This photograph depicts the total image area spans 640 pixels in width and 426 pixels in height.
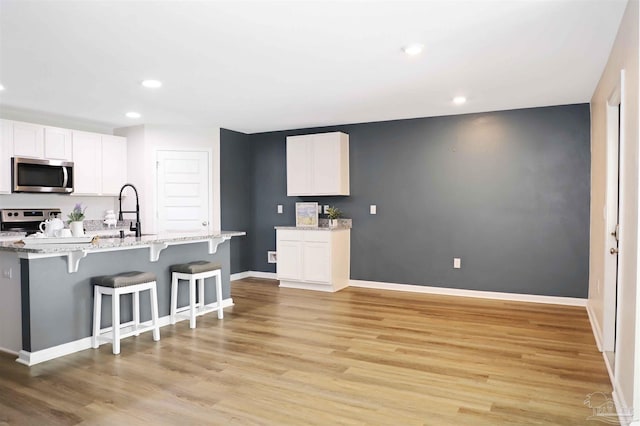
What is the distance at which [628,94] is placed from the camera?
8.55 ft

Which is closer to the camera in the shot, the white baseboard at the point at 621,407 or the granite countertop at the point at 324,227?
the white baseboard at the point at 621,407

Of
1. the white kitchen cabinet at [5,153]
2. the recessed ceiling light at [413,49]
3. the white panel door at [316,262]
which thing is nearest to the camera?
the recessed ceiling light at [413,49]

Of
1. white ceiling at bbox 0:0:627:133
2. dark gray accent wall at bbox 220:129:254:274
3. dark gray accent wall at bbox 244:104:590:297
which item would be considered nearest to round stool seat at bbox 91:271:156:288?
white ceiling at bbox 0:0:627:133

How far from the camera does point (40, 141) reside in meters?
5.43

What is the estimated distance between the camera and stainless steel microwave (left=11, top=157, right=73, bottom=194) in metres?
5.16

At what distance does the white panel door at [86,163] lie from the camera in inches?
230

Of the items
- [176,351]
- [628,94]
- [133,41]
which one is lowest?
[176,351]

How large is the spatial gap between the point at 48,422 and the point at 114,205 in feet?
15.0

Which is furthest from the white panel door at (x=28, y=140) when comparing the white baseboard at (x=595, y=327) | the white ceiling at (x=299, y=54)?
the white baseboard at (x=595, y=327)

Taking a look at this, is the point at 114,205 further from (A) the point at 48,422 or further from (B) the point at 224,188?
(A) the point at 48,422

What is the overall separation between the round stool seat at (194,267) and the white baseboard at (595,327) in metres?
3.59

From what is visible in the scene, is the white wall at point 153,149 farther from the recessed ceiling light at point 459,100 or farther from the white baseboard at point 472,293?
the recessed ceiling light at point 459,100

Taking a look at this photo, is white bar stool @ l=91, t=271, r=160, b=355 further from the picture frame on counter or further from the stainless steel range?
the picture frame on counter

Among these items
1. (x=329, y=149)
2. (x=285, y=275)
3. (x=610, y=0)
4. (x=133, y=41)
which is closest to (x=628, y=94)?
(x=610, y=0)
